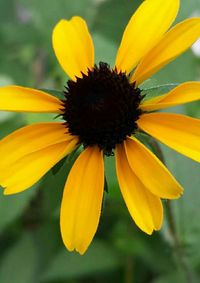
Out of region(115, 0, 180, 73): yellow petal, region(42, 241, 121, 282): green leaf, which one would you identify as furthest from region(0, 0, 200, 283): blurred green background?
region(115, 0, 180, 73): yellow petal

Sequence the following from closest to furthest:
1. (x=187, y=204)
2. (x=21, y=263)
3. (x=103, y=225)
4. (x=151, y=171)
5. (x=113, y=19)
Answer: (x=151, y=171), (x=187, y=204), (x=21, y=263), (x=103, y=225), (x=113, y=19)

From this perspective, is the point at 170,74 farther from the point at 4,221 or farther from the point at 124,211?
the point at 4,221

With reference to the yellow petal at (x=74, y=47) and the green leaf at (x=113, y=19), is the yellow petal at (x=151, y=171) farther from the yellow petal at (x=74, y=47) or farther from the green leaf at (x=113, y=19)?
the green leaf at (x=113, y=19)

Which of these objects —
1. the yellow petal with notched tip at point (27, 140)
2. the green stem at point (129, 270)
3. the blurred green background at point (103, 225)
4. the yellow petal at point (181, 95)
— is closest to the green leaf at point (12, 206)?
the blurred green background at point (103, 225)

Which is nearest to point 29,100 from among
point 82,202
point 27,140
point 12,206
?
point 27,140

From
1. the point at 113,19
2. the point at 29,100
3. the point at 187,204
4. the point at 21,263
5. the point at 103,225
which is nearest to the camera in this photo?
the point at 29,100

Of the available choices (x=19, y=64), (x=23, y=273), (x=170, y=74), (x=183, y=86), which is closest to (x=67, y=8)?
(x=19, y=64)

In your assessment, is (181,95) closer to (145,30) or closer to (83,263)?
(145,30)
